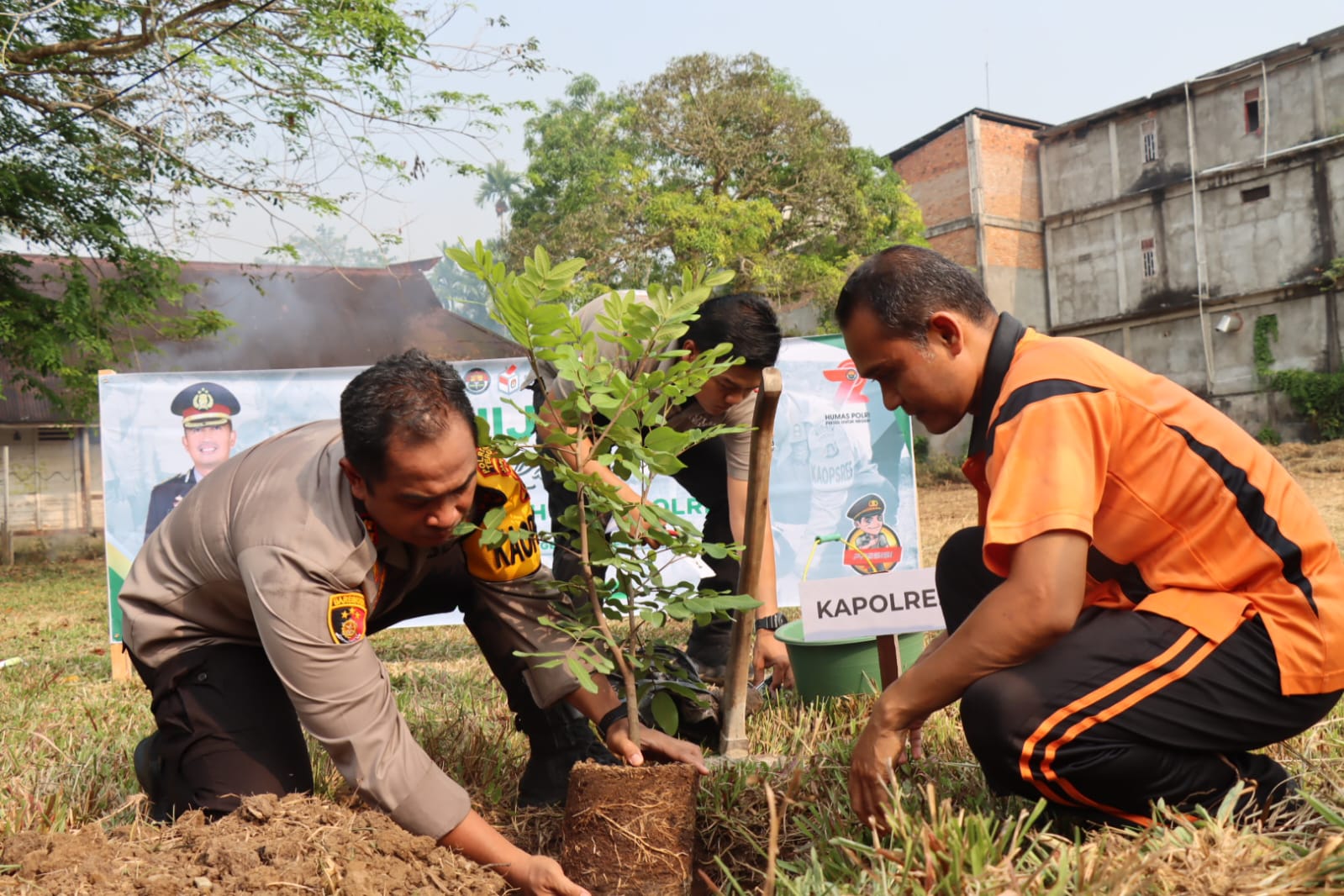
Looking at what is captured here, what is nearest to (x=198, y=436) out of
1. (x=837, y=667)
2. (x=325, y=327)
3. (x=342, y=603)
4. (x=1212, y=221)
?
(x=837, y=667)

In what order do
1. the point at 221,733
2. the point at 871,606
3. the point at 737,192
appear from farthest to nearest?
1. the point at 737,192
2. the point at 871,606
3. the point at 221,733

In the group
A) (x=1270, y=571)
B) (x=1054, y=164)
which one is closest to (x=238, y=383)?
(x=1270, y=571)

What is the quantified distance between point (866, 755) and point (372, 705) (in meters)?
1.14

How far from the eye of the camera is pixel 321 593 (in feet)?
7.89

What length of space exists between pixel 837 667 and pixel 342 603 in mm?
2116

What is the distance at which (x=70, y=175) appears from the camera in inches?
498

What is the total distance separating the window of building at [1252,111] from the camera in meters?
28.1

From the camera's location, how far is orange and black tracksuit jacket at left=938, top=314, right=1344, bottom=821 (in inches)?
86.3

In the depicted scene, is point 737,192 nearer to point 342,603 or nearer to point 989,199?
point 989,199

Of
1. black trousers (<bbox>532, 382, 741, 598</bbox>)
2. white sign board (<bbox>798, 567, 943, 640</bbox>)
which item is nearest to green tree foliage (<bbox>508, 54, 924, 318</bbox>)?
black trousers (<bbox>532, 382, 741, 598</bbox>)

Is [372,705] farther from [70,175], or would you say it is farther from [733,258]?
[733,258]

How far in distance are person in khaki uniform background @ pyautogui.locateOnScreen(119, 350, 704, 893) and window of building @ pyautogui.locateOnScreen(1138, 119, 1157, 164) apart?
31.9 m

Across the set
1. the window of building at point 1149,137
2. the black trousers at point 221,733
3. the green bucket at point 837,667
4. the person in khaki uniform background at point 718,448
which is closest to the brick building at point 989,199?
the window of building at point 1149,137

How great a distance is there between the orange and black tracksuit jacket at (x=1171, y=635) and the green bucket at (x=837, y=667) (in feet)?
5.32
